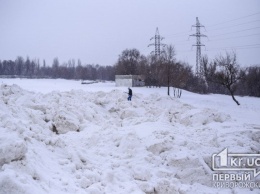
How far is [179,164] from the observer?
7.96 m

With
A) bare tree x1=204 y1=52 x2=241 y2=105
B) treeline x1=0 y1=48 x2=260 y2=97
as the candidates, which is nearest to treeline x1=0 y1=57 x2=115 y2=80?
treeline x1=0 y1=48 x2=260 y2=97

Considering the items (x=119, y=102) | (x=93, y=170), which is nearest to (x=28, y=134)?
(x=93, y=170)

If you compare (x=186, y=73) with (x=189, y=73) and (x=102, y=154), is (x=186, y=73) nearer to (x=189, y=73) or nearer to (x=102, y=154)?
(x=189, y=73)

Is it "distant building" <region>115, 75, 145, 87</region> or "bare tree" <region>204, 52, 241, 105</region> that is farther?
"distant building" <region>115, 75, 145, 87</region>

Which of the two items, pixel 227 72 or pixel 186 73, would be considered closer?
pixel 227 72

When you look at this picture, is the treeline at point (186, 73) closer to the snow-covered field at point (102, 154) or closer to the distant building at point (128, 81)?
the distant building at point (128, 81)

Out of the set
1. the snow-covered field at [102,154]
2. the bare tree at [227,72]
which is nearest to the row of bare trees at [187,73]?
the bare tree at [227,72]
